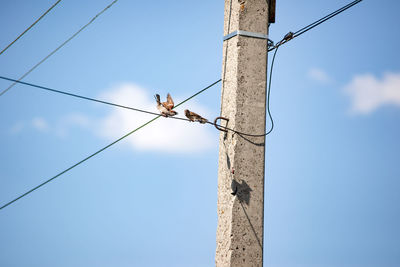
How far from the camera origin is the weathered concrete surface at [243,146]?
3891 millimetres

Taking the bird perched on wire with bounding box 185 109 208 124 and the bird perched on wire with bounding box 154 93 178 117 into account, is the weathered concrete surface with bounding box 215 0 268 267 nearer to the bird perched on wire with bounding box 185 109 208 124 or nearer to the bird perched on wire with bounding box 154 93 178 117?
the bird perched on wire with bounding box 185 109 208 124

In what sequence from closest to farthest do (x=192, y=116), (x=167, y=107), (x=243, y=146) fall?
(x=243, y=146), (x=192, y=116), (x=167, y=107)

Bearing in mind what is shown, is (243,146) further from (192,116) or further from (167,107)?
(167,107)

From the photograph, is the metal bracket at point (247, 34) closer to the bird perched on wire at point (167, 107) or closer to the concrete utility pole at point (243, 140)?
the concrete utility pole at point (243, 140)

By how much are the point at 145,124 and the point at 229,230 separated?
6.21 ft

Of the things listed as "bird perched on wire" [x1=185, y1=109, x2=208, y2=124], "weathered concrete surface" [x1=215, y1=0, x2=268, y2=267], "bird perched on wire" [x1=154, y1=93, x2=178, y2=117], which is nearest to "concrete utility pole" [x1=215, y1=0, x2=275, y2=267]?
"weathered concrete surface" [x1=215, y1=0, x2=268, y2=267]

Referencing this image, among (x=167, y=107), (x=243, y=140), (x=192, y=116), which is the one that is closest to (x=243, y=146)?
(x=243, y=140)

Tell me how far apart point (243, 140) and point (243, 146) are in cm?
6

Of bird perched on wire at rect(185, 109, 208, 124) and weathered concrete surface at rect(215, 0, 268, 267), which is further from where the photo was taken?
bird perched on wire at rect(185, 109, 208, 124)

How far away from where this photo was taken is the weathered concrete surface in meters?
3.89

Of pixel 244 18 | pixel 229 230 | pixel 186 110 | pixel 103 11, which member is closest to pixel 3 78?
pixel 103 11

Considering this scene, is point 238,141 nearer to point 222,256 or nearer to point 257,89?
point 257,89

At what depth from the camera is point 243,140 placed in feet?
13.4

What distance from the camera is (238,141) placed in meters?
4.06
